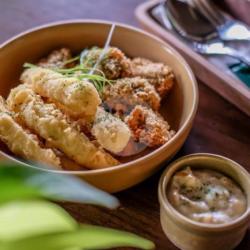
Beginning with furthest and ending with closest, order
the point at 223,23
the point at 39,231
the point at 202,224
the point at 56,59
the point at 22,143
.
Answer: the point at 223,23 → the point at 56,59 → the point at 22,143 → the point at 202,224 → the point at 39,231

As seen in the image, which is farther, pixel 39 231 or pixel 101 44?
pixel 101 44

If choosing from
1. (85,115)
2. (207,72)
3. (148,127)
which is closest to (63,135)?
Answer: (85,115)

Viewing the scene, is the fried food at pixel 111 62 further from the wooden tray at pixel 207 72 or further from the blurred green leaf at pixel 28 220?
the blurred green leaf at pixel 28 220

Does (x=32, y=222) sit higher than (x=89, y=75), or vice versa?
(x=32, y=222)

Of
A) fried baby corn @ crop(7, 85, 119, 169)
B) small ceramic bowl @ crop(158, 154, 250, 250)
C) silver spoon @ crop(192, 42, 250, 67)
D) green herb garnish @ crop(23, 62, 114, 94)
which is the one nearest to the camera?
small ceramic bowl @ crop(158, 154, 250, 250)

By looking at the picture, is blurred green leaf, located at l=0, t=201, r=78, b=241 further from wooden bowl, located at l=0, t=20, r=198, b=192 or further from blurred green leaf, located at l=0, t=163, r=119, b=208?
wooden bowl, located at l=0, t=20, r=198, b=192

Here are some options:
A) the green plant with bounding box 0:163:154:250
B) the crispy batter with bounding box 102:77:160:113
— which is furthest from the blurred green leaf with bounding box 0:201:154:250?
the crispy batter with bounding box 102:77:160:113

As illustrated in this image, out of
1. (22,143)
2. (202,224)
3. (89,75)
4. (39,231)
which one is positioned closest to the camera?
(39,231)

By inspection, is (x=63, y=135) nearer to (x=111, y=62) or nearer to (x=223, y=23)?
(x=111, y=62)
